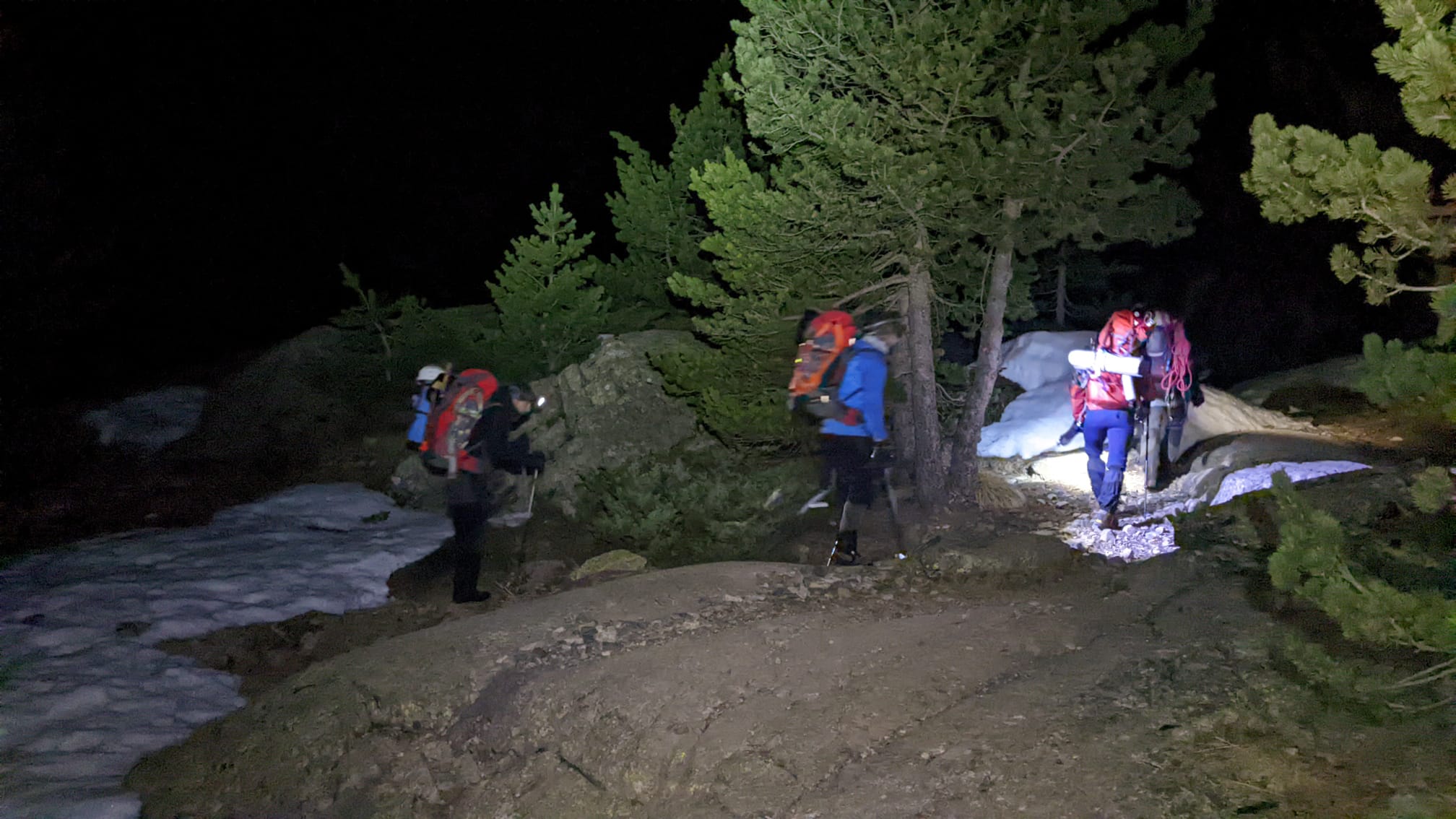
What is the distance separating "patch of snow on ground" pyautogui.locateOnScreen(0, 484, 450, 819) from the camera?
16.8 feet

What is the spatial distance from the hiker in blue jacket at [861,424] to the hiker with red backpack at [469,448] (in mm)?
2845

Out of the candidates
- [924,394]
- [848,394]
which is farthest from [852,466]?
[924,394]

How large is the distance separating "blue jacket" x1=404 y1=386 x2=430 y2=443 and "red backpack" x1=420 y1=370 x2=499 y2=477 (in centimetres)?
6

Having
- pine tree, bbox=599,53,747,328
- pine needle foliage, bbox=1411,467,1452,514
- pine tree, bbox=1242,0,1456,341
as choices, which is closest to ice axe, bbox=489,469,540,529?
pine tree, bbox=599,53,747,328

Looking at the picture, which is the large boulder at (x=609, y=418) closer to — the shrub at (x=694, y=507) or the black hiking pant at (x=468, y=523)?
the shrub at (x=694, y=507)

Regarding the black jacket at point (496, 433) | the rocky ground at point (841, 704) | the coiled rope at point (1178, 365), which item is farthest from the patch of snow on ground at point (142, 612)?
the coiled rope at point (1178, 365)

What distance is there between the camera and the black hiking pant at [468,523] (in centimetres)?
734

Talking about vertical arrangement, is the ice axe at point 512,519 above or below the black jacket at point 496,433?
below

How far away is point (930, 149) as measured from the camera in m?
7.96

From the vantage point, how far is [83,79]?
1083 inches

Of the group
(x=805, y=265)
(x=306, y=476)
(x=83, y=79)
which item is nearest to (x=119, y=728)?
(x=805, y=265)

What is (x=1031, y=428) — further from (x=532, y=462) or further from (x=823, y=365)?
(x=532, y=462)

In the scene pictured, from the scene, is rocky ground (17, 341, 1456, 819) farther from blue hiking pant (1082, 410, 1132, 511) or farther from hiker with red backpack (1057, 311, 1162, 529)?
hiker with red backpack (1057, 311, 1162, 529)

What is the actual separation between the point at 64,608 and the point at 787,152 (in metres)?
8.23
